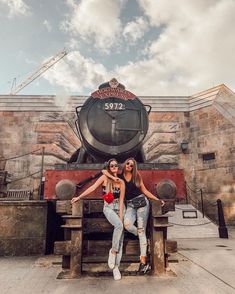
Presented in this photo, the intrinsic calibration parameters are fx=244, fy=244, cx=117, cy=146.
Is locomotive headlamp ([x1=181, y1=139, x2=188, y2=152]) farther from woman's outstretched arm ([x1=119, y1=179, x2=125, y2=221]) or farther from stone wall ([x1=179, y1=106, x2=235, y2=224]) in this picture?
woman's outstretched arm ([x1=119, y1=179, x2=125, y2=221])

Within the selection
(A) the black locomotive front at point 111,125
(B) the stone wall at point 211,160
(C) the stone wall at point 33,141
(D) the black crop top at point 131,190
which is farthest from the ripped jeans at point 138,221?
(B) the stone wall at point 211,160

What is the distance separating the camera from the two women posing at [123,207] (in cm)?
253

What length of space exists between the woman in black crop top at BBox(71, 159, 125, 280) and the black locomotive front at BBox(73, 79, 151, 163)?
0.98 m

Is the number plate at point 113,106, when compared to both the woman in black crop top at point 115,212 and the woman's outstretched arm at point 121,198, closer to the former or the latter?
the woman in black crop top at point 115,212

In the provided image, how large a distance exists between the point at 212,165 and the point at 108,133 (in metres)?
7.24

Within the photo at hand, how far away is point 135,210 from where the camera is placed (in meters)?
2.75

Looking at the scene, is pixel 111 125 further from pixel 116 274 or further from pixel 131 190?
pixel 116 274

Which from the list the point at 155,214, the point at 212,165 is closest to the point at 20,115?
the point at 212,165

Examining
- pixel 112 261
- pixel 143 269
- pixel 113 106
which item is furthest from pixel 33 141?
pixel 143 269

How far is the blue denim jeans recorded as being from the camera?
252 cm

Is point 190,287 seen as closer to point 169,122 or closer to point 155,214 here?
point 155,214

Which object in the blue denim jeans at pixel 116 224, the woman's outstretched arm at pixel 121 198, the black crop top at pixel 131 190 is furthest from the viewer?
the black crop top at pixel 131 190

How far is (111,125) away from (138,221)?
5.60ft

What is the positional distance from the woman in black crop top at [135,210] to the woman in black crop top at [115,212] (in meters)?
0.09
